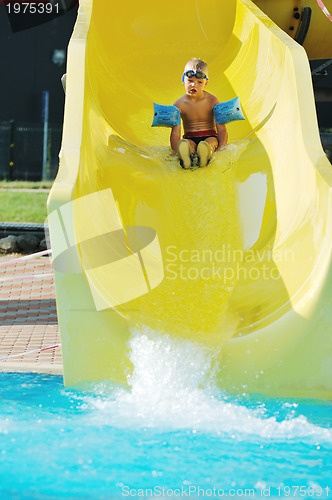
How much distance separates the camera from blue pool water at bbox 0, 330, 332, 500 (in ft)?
10.7

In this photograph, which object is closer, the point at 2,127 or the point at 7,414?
the point at 7,414

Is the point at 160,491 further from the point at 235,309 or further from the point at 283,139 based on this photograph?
the point at 283,139

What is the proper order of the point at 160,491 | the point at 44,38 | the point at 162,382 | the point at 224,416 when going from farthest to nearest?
the point at 44,38, the point at 162,382, the point at 224,416, the point at 160,491

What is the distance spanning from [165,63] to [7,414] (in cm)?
424

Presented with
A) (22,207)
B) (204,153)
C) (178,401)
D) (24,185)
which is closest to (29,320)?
(204,153)

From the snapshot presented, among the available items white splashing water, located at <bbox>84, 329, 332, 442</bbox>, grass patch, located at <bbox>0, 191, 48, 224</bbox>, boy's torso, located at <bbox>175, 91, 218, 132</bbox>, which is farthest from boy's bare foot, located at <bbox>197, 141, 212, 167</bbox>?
grass patch, located at <bbox>0, 191, 48, 224</bbox>

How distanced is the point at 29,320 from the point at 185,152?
1.71m

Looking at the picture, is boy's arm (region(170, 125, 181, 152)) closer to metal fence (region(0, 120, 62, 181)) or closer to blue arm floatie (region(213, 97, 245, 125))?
blue arm floatie (region(213, 97, 245, 125))

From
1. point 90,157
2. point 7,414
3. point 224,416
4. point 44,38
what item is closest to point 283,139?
point 90,157

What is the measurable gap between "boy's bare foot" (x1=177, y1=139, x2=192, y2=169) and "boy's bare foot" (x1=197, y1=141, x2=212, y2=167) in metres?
0.07

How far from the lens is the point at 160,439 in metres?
3.66

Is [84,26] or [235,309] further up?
[84,26]

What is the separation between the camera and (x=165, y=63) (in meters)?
7.39

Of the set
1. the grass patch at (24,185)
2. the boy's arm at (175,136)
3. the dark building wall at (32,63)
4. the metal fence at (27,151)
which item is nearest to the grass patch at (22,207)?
the grass patch at (24,185)
